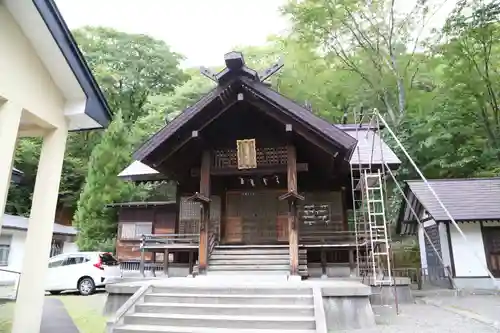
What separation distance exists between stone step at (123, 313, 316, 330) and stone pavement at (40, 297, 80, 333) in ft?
3.48

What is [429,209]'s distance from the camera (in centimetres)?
1393

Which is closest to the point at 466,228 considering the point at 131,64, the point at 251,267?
the point at 251,267

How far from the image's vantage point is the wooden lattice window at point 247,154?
10172 mm

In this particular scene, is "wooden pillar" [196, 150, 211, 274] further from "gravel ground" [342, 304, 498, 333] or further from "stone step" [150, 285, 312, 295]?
"gravel ground" [342, 304, 498, 333]

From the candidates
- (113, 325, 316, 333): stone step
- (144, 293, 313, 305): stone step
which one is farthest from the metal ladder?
(113, 325, 316, 333): stone step

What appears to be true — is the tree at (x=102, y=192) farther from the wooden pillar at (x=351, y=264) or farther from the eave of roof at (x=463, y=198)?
the eave of roof at (x=463, y=198)

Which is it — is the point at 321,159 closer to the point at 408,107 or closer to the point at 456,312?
the point at 456,312

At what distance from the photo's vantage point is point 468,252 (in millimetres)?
13906

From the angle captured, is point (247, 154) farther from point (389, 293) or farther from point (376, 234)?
point (389, 293)

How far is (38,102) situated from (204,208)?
6302mm

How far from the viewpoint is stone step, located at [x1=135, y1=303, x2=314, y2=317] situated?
5973mm

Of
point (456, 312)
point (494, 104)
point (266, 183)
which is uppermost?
point (494, 104)

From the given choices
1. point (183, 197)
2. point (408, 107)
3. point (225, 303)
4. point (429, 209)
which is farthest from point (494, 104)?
point (225, 303)

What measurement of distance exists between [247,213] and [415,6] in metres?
18.7
